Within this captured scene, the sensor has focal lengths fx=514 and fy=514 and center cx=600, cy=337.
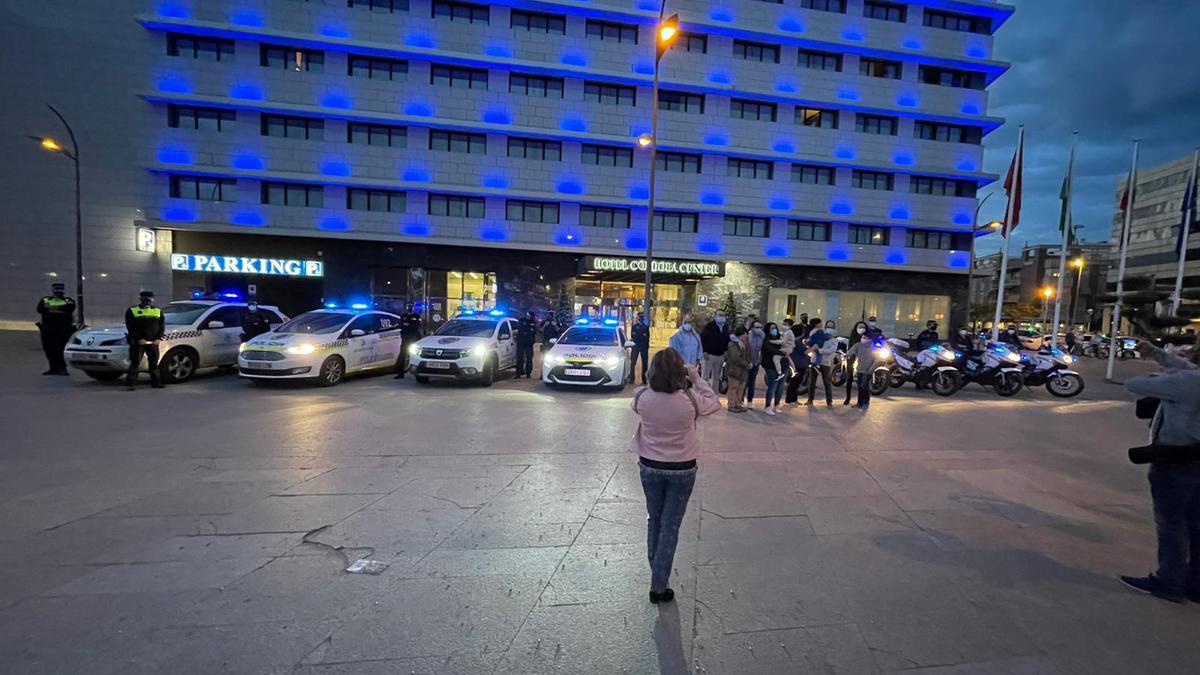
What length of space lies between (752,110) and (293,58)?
2313 centimetres

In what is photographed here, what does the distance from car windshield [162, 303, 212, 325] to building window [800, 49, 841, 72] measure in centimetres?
2950

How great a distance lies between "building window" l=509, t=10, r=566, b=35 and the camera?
25781mm

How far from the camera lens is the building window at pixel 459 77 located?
25.3 metres

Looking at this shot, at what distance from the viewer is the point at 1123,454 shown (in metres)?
7.16

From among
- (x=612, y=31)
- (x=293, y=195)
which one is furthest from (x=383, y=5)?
(x=612, y=31)

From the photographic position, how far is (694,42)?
26.9m

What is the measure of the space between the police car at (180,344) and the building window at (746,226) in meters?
22.0

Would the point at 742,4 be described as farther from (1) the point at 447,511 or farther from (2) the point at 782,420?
(1) the point at 447,511

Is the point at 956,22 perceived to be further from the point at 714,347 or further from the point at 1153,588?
the point at 1153,588

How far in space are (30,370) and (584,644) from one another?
53.4 feet

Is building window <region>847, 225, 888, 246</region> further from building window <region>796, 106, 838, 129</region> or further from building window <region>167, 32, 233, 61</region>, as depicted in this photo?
building window <region>167, 32, 233, 61</region>

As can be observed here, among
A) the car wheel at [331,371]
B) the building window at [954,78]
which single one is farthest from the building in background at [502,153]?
the car wheel at [331,371]

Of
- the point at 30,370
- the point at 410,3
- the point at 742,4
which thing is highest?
the point at 742,4

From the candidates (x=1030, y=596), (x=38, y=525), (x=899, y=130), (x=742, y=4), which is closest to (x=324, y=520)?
(x=38, y=525)
